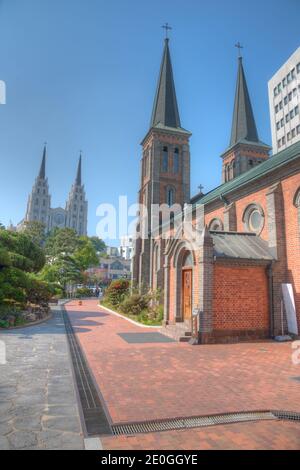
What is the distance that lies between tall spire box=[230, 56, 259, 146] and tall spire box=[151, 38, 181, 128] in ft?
26.8

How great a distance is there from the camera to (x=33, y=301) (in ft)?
58.3

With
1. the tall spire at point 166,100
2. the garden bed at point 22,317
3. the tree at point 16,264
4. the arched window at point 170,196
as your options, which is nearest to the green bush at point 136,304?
the garden bed at point 22,317

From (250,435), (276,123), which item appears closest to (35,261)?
(250,435)

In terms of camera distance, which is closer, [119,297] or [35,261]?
[35,261]

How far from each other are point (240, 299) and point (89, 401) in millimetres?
8299

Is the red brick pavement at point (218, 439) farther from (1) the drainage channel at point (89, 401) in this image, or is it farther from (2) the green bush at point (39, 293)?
(2) the green bush at point (39, 293)

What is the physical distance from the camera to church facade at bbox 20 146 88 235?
422ft

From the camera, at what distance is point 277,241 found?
43.1 feet

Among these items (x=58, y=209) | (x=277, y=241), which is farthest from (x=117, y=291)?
(x=58, y=209)

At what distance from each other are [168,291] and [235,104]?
36.1 m

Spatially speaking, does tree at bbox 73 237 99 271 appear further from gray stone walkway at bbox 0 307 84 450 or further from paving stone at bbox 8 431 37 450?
paving stone at bbox 8 431 37 450

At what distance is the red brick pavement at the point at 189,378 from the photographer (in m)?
4.79

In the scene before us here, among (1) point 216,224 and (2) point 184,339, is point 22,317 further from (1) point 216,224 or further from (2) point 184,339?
(1) point 216,224

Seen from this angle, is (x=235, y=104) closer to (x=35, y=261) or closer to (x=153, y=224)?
(x=153, y=224)
